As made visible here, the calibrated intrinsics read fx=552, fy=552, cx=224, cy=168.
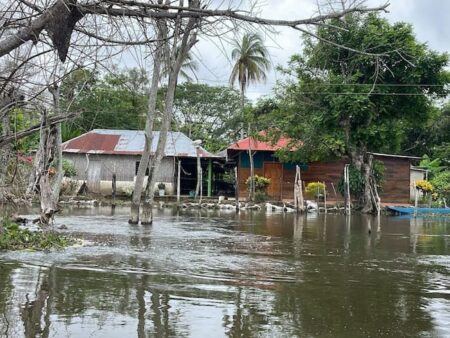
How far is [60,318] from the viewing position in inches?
247

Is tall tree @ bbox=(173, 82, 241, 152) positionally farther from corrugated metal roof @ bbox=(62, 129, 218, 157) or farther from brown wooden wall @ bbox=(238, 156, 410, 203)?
brown wooden wall @ bbox=(238, 156, 410, 203)

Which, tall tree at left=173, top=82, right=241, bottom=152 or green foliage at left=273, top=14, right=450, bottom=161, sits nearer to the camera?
green foliage at left=273, top=14, right=450, bottom=161

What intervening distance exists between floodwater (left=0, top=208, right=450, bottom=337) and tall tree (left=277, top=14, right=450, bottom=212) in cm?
1310

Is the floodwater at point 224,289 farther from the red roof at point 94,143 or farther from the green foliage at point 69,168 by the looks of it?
the red roof at point 94,143

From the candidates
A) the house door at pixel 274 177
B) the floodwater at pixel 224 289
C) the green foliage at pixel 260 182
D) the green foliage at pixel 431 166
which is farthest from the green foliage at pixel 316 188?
the floodwater at pixel 224 289

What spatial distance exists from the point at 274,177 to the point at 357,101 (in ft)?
32.7

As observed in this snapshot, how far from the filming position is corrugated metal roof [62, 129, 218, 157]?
34.0 metres

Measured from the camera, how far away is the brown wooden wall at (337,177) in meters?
35.1

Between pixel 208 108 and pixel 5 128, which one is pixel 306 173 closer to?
pixel 208 108

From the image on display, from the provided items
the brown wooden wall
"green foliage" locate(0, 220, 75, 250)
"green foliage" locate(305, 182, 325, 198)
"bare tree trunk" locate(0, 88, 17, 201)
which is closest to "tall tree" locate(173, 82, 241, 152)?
the brown wooden wall

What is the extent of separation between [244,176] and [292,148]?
488 centimetres

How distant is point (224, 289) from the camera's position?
8.36 meters

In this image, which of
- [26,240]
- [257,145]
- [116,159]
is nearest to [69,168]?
[116,159]

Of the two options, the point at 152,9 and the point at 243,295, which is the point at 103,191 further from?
the point at 152,9
